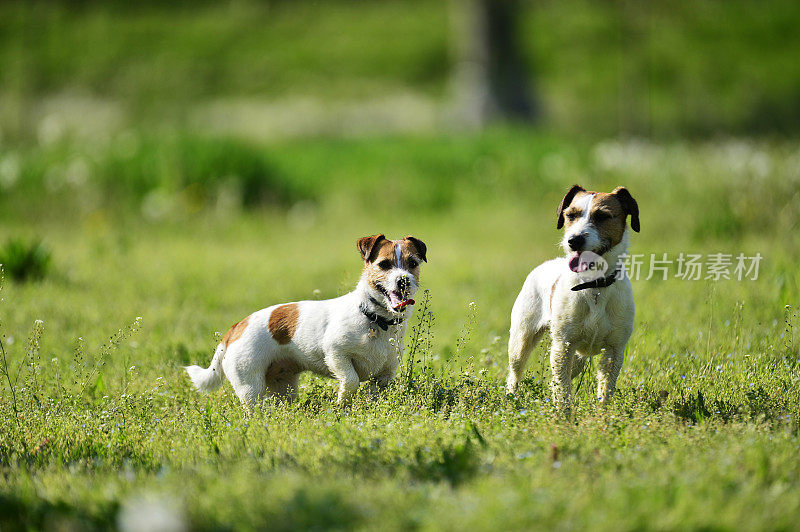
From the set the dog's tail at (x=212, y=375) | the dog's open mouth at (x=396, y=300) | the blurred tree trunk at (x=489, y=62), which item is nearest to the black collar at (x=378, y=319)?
the dog's open mouth at (x=396, y=300)

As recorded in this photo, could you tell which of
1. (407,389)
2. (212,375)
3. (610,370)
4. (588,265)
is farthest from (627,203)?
(212,375)

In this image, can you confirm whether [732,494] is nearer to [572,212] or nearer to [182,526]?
[572,212]

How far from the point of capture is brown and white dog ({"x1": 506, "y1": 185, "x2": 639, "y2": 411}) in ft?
14.9

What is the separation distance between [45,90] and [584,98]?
21052mm

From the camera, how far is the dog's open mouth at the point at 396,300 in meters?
4.41

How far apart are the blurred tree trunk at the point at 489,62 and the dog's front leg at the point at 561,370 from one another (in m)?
18.4

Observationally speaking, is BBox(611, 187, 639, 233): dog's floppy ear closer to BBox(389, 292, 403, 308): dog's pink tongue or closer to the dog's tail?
BBox(389, 292, 403, 308): dog's pink tongue

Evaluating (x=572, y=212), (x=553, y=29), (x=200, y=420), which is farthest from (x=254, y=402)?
(x=553, y=29)

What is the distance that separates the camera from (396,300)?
4484 mm

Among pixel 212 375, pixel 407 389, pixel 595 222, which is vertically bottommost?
pixel 407 389

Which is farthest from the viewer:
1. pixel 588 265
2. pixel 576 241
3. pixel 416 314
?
pixel 416 314

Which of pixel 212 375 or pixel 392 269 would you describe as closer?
pixel 392 269

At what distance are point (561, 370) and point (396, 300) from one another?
1044 mm

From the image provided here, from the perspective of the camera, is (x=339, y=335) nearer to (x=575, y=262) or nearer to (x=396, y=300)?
(x=396, y=300)
